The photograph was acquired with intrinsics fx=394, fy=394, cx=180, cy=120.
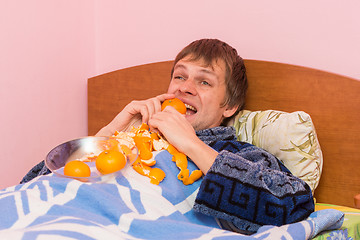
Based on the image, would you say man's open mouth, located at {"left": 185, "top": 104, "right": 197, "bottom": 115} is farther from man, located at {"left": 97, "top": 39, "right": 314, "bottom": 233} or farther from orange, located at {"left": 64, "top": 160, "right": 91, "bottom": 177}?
orange, located at {"left": 64, "top": 160, "right": 91, "bottom": 177}

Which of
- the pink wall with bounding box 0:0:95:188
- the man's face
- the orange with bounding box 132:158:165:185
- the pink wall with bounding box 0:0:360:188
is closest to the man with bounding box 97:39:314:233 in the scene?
the man's face

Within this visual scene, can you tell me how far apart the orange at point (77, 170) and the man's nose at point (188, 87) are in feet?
1.55

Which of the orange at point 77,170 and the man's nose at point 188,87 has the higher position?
the man's nose at point 188,87

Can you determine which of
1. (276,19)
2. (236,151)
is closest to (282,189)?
(236,151)

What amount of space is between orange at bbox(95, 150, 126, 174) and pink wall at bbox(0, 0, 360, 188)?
782 mm

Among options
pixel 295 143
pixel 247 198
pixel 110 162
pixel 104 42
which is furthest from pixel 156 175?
pixel 104 42

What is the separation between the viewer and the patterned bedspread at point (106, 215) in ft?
2.38

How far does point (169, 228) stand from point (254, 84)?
806 mm

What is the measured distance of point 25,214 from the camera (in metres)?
0.79

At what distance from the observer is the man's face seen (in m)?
1.33

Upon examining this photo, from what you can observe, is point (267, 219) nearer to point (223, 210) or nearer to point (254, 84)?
point (223, 210)

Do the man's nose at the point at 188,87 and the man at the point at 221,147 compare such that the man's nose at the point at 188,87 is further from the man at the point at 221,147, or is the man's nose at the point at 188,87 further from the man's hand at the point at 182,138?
the man's hand at the point at 182,138

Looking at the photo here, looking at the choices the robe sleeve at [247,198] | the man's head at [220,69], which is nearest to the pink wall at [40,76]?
the man's head at [220,69]

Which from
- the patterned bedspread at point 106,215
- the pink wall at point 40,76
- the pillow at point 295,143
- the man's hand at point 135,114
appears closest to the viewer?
the patterned bedspread at point 106,215
